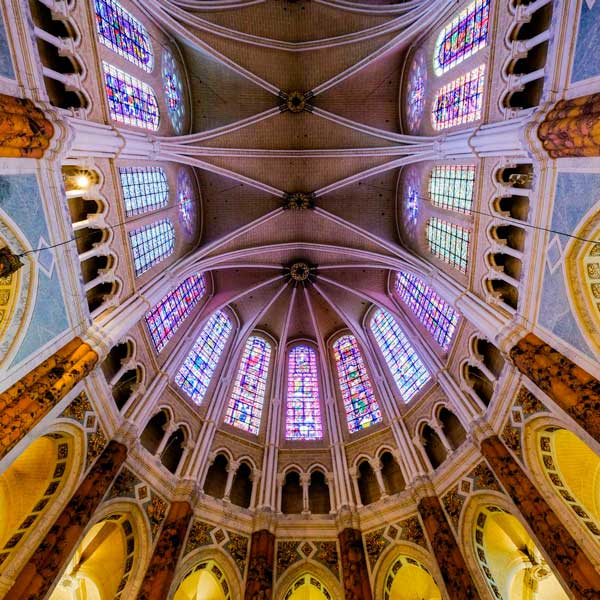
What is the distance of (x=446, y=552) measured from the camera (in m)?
13.2

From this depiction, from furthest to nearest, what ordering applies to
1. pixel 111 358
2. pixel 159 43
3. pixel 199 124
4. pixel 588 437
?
pixel 199 124, pixel 159 43, pixel 111 358, pixel 588 437

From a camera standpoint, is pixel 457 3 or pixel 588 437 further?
pixel 457 3

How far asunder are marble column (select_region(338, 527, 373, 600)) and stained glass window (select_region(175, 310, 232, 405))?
9.00 m

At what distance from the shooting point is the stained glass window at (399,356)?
19734mm

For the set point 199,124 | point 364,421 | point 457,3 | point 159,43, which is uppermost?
point 199,124

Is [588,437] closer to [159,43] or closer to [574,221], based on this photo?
[574,221]

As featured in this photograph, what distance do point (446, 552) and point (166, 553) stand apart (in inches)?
367

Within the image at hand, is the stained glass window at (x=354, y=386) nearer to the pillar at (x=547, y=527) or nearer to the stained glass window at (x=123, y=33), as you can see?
the pillar at (x=547, y=527)

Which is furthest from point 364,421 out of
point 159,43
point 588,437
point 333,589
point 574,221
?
point 159,43

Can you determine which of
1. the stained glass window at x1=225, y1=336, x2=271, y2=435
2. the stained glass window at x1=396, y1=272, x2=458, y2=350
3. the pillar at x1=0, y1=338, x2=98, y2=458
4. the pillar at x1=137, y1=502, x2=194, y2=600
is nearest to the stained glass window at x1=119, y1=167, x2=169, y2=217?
the pillar at x1=0, y1=338, x2=98, y2=458

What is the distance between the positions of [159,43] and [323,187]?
10.9m

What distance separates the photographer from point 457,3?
51.5ft

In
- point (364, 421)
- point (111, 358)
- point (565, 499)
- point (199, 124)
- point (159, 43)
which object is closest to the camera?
point (565, 499)

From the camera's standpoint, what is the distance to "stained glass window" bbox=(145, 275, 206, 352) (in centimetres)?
1840
